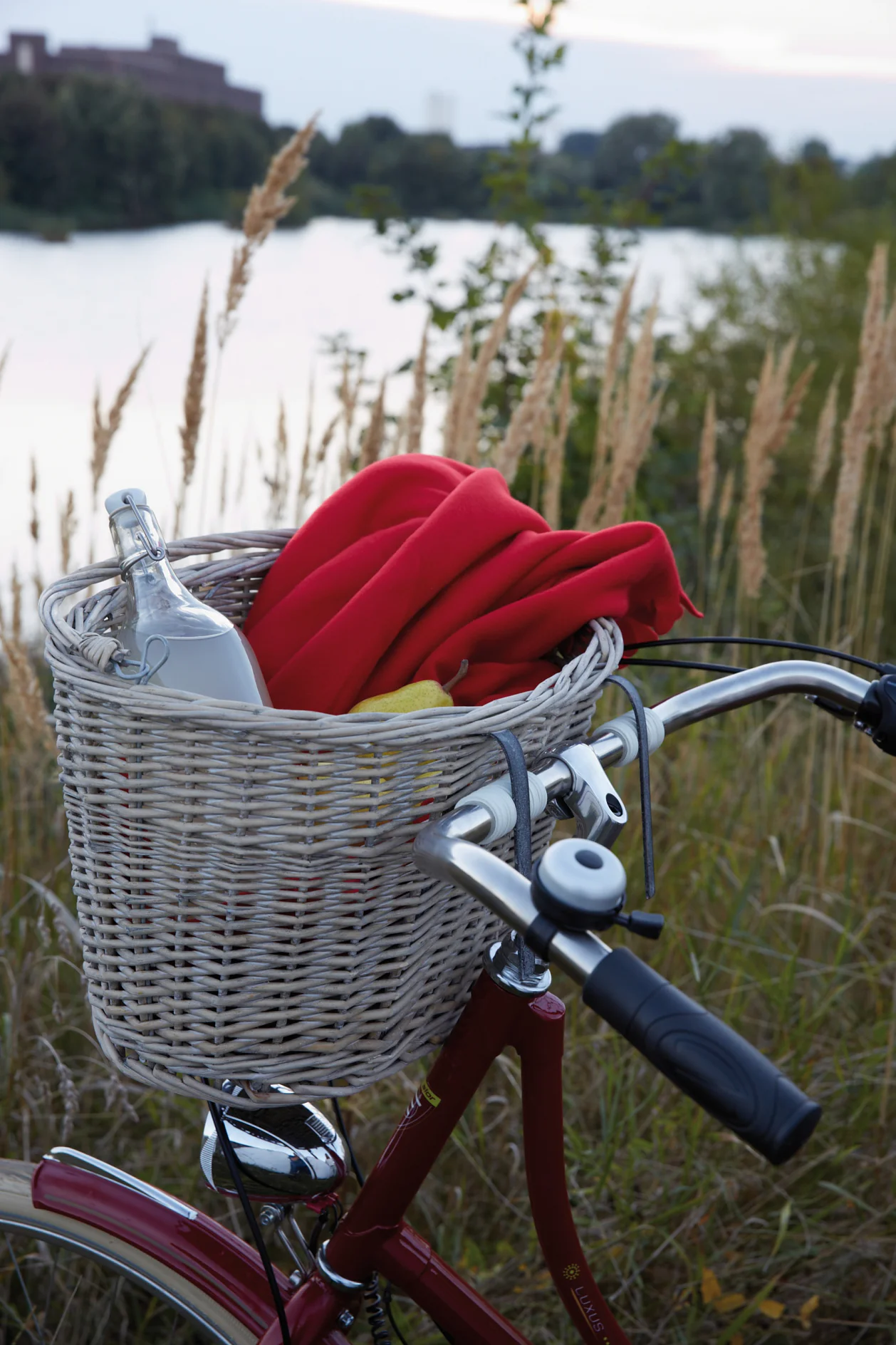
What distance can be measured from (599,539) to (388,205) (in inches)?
87.8

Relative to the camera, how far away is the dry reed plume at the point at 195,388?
5.26ft

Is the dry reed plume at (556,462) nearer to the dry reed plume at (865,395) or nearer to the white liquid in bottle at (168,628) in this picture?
the dry reed plume at (865,395)

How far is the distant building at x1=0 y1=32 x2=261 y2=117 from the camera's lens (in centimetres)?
204

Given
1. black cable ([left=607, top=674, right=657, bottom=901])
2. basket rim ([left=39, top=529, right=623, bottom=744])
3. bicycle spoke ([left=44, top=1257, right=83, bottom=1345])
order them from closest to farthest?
basket rim ([left=39, top=529, right=623, bottom=744]), black cable ([left=607, top=674, right=657, bottom=901]), bicycle spoke ([left=44, top=1257, right=83, bottom=1345])

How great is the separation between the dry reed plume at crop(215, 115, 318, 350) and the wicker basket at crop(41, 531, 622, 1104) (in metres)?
1.03

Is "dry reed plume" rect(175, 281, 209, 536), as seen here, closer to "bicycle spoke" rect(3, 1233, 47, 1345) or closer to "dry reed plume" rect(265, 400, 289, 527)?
"dry reed plume" rect(265, 400, 289, 527)

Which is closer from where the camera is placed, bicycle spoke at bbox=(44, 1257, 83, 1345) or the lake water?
bicycle spoke at bbox=(44, 1257, 83, 1345)

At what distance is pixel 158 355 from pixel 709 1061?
203cm

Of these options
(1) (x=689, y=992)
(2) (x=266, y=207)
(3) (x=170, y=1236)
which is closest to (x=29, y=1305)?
(3) (x=170, y=1236)

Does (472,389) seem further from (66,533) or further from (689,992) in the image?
(689,992)

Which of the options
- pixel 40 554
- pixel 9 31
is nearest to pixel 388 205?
pixel 9 31

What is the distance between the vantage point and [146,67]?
2.05 m

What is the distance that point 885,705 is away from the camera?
2.96 ft

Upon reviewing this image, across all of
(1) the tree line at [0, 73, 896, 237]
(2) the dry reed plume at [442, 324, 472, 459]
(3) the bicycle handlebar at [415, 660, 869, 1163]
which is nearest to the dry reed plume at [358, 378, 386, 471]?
(2) the dry reed plume at [442, 324, 472, 459]
